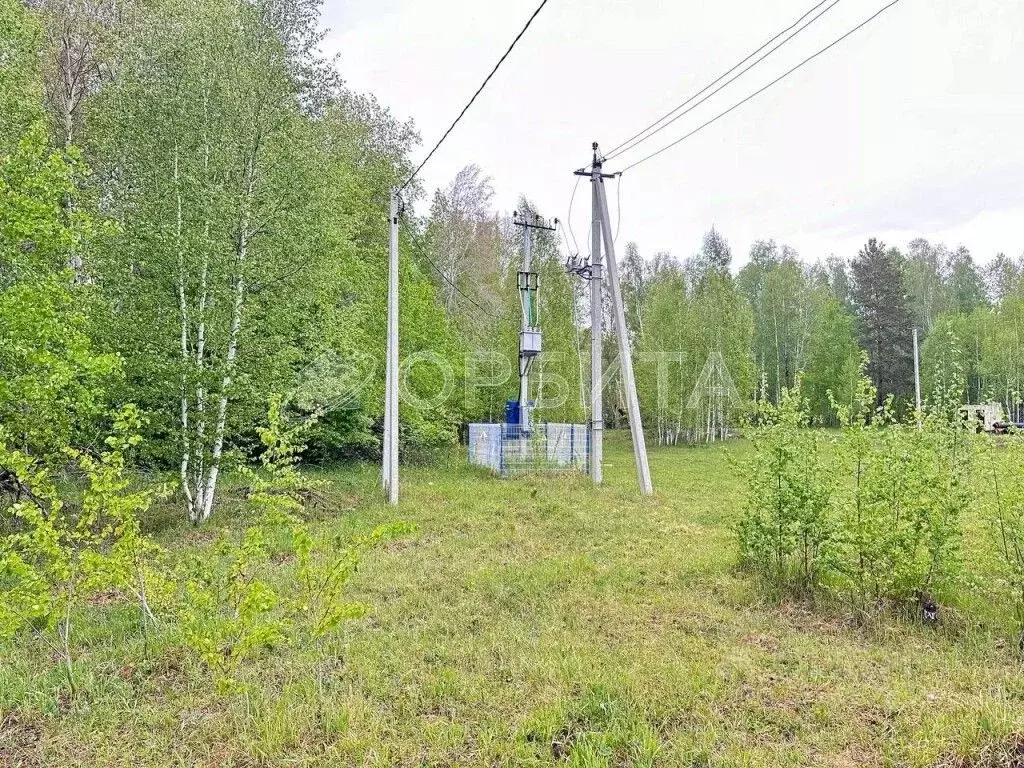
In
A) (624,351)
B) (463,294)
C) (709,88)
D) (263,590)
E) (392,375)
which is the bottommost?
(263,590)

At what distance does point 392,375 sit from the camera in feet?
28.4

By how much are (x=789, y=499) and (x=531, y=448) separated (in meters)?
8.11

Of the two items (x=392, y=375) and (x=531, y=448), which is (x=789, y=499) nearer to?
(x=392, y=375)

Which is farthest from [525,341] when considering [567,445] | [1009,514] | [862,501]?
[1009,514]

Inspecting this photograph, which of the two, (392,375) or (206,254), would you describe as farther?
(392,375)

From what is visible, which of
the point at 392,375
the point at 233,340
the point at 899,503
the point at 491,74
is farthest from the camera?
the point at 392,375

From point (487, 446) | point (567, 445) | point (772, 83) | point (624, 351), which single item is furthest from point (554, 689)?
point (487, 446)

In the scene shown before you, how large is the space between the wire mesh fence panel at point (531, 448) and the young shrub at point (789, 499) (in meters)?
7.46

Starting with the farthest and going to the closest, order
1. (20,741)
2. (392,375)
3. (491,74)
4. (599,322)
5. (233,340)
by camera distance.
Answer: (599,322)
(392,375)
(233,340)
(491,74)
(20,741)

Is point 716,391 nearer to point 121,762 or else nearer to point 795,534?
point 795,534

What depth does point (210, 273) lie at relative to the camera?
23.9 ft

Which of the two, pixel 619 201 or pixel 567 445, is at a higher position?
pixel 619 201

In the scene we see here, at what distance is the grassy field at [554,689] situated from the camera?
8.36ft

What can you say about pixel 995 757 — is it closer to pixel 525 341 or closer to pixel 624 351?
pixel 624 351
